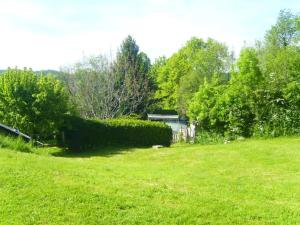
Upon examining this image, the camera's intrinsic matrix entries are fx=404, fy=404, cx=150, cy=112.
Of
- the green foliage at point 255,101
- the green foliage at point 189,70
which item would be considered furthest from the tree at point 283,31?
the green foliage at point 189,70

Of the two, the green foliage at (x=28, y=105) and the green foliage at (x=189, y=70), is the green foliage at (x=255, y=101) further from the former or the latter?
the green foliage at (x=189, y=70)

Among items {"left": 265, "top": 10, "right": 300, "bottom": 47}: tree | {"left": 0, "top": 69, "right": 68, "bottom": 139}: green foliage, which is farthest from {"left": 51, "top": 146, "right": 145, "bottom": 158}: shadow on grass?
{"left": 265, "top": 10, "right": 300, "bottom": 47}: tree

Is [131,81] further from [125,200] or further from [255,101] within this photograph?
[125,200]

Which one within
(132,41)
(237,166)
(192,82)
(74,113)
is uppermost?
(132,41)

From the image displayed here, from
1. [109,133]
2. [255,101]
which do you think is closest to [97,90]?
[109,133]

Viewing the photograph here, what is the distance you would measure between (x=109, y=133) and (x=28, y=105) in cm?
470

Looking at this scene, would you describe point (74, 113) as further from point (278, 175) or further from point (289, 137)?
point (278, 175)

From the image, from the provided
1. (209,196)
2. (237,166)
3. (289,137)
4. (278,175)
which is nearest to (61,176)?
(209,196)

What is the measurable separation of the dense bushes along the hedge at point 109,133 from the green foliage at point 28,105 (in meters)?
1.31

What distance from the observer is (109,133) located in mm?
22812

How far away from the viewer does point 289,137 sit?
62.4 ft

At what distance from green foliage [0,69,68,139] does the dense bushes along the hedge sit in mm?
1314

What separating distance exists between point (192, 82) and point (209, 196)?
35139mm

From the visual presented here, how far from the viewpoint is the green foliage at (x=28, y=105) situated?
814 inches
